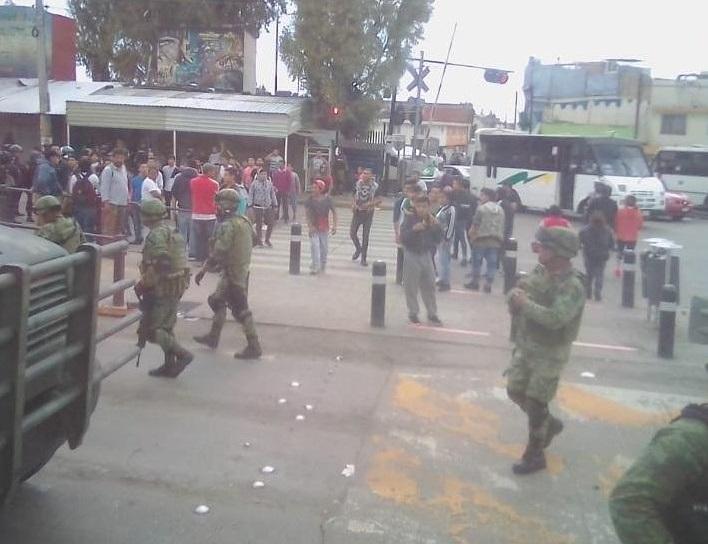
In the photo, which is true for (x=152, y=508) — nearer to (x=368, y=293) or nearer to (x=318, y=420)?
(x=318, y=420)

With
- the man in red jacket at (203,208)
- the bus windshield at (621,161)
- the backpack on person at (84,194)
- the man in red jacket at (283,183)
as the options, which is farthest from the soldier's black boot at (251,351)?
the bus windshield at (621,161)

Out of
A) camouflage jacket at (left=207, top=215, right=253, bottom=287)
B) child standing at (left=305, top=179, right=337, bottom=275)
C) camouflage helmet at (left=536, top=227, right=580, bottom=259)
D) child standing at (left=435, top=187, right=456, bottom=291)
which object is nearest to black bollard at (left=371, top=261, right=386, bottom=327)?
camouflage jacket at (left=207, top=215, right=253, bottom=287)

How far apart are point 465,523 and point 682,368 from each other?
458 centimetres

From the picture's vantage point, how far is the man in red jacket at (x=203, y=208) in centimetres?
1197

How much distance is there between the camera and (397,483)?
4918 mm

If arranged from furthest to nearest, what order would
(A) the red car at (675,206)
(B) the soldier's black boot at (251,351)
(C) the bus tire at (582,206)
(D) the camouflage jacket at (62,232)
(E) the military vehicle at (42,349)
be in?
(A) the red car at (675,206) < (C) the bus tire at (582,206) < (B) the soldier's black boot at (251,351) < (D) the camouflage jacket at (62,232) < (E) the military vehicle at (42,349)

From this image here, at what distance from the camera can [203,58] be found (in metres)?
32.2

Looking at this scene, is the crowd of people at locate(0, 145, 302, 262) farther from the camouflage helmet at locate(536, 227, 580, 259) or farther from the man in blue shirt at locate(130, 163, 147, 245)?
the camouflage helmet at locate(536, 227, 580, 259)

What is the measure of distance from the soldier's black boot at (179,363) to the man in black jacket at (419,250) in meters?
3.18

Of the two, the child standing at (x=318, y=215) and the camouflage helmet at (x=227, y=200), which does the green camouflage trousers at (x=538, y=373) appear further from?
the child standing at (x=318, y=215)

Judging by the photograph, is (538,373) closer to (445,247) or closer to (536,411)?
(536,411)

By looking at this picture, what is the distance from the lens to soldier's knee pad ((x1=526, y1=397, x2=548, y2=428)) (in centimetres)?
502

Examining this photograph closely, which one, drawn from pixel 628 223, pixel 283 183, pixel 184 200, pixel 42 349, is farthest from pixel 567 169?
pixel 42 349

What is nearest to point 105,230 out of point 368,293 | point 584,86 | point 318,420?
point 368,293
